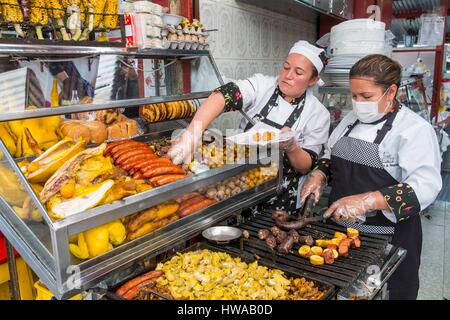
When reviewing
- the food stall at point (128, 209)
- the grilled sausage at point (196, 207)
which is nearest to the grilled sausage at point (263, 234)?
the food stall at point (128, 209)

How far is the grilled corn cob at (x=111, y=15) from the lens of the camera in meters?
1.87

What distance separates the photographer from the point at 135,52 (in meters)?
1.96

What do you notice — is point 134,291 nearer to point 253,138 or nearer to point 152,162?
point 152,162

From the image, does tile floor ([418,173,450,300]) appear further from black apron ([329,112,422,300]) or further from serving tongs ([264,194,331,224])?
serving tongs ([264,194,331,224])

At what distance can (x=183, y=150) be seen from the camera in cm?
187

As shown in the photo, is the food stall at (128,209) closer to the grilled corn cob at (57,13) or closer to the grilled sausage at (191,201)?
the grilled sausage at (191,201)

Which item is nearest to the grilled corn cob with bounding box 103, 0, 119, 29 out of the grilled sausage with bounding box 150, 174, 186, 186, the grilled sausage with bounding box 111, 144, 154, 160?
the grilled sausage with bounding box 111, 144, 154, 160

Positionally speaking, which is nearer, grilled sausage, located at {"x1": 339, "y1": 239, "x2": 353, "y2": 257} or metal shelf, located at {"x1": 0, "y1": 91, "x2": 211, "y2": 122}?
metal shelf, located at {"x1": 0, "y1": 91, "x2": 211, "y2": 122}

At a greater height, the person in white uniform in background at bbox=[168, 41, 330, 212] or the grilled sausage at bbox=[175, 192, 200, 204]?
the person in white uniform in background at bbox=[168, 41, 330, 212]

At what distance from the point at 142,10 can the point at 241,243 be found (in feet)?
4.22

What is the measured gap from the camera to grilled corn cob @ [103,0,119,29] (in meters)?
1.87

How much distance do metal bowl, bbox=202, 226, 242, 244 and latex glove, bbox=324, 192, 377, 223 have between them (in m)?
0.50

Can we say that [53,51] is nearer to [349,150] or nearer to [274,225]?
[274,225]

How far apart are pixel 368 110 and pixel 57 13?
1.55 m
